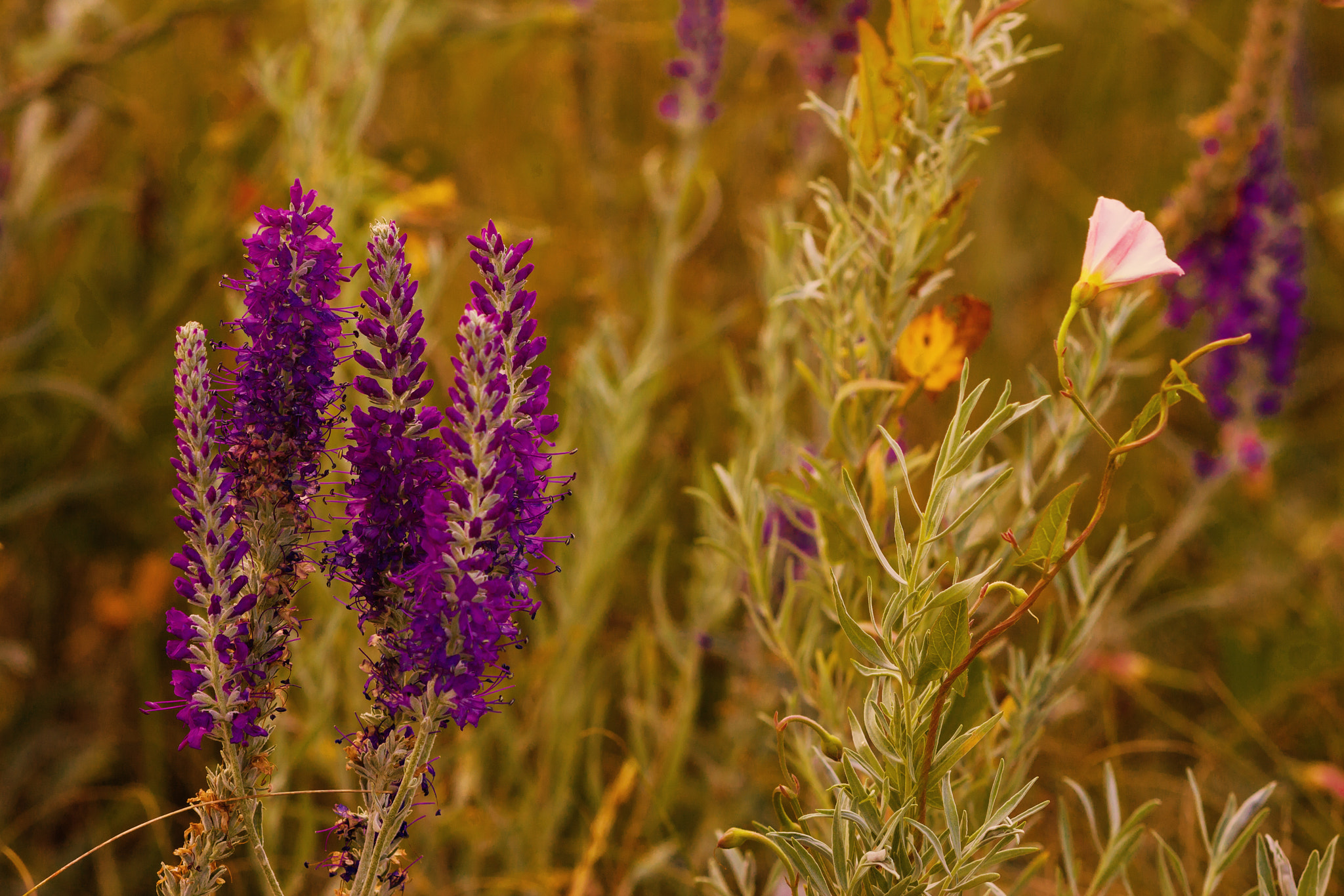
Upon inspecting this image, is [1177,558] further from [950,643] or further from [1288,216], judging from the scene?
[950,643]

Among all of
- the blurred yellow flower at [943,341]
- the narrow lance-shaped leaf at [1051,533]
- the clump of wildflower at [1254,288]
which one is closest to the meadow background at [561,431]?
the clump of wildflower at [1254,288]

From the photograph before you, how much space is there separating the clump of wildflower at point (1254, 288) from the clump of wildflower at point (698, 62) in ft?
2.18

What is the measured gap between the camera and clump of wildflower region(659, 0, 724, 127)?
136 centimetres

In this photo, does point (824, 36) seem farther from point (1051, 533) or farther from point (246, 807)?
point (246, 807)

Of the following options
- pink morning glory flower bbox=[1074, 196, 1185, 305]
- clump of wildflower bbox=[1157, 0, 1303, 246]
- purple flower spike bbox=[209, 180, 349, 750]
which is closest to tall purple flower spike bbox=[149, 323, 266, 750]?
purple flower spike bbox=[209, 180, 349, 750]

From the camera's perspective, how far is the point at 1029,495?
0.79m

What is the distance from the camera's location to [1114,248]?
0.53 m

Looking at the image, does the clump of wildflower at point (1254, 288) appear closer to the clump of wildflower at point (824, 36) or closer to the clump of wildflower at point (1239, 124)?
the clump of wildflower at point (1239, 124)

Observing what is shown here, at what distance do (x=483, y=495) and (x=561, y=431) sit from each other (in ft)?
3.05

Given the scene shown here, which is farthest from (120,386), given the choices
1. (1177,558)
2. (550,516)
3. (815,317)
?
(1177,558)

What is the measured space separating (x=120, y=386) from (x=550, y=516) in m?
0.73

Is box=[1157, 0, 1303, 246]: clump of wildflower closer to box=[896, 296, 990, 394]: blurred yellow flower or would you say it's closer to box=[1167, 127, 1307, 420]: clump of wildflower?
box=[1167, 127, 1307, 420]: clump of wildflower

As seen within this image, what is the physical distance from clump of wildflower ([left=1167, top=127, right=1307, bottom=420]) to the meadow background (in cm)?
14

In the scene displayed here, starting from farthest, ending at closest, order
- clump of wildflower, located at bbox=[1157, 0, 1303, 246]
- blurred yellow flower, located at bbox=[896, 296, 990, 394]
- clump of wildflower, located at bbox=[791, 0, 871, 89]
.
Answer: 1. clump of wildflower, located at bbox=[791, 0, 871, 89]
2. clump of wildflower, located at bbox=[1157, 0, 1303, 246]
3. blurred yellow flower, located at bbox=[896, 296, 990, 394]
